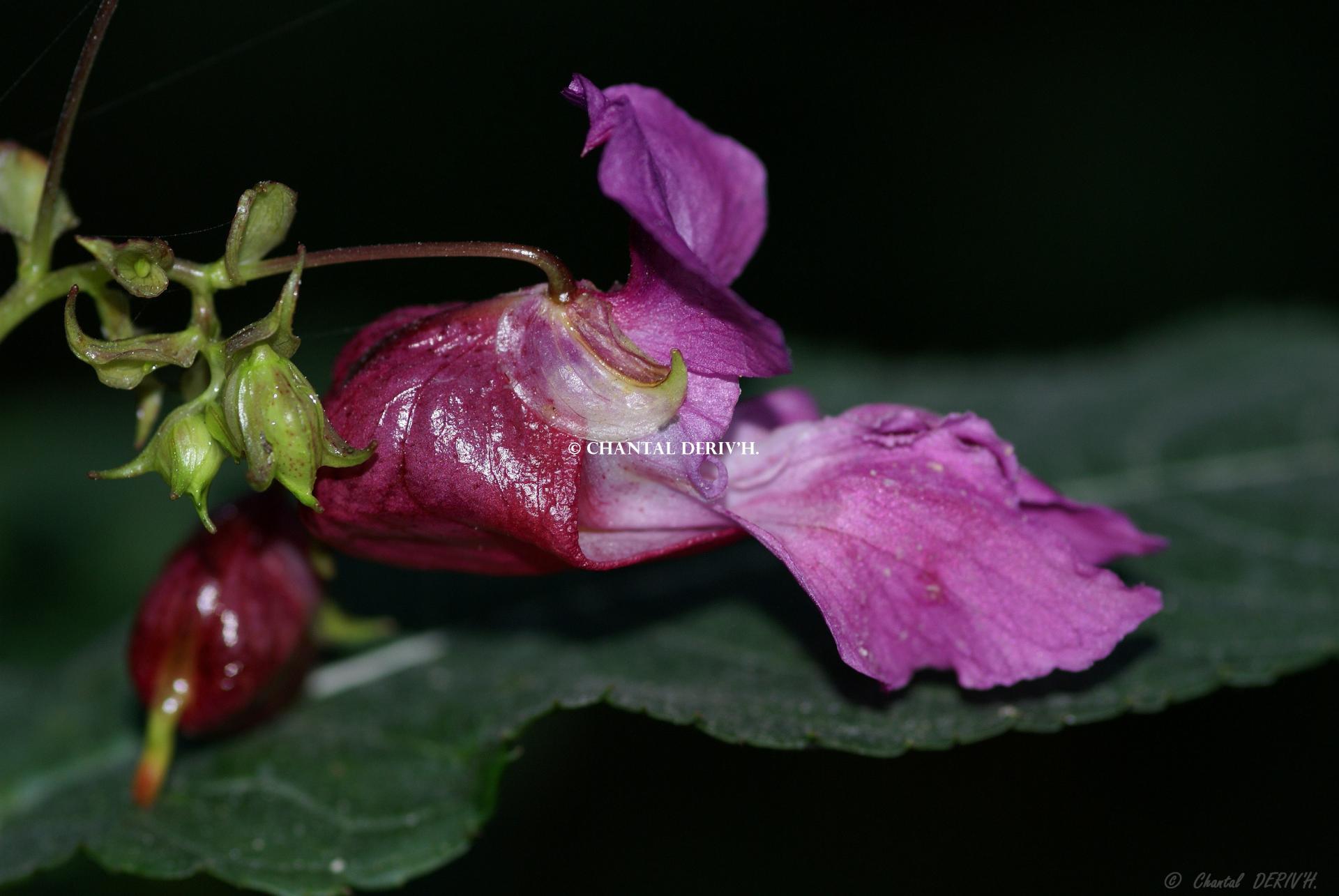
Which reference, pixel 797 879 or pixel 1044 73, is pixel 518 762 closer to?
pixel 797 879

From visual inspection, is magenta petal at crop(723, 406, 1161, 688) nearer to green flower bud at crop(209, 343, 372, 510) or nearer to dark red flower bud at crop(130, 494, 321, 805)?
green flower bud at crop(209, 343, 372, 510)

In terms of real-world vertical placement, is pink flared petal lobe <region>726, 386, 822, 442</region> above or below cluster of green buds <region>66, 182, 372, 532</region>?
below

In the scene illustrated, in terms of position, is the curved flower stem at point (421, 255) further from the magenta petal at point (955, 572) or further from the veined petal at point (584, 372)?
the magenta petal at point (955, 572)

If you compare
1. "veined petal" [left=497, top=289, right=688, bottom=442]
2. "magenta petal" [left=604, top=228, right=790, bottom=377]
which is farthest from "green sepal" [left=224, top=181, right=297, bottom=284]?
"magenta petal" [left=604, top=228, right=790, bottom=377]

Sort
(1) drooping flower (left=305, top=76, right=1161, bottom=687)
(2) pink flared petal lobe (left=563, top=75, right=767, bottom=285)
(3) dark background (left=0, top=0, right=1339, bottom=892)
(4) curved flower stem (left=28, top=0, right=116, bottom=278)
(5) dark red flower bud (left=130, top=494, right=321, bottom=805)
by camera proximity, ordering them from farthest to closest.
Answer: (3) dark background (left=0, top=0, right=1339, bottom=892) → (5) dark red flower bud (left=130, top=494, right=321, bottom=805) → (1) drooping flower (left=305, top=76, right=1161, bottom=687) → (4) curved flower stem (left=28, top=0, right=116, bottom=278) → (2) pink flared petal lobe (left=563, top=75, right=767, bottom=285)

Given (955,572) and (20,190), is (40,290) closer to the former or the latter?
(20,190)

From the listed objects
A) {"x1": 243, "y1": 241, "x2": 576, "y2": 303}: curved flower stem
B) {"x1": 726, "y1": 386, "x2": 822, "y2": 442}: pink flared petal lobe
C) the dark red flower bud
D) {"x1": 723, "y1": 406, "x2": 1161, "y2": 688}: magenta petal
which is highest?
{"x1": 243, "y1": 241, "x2": 576, "y2": 303}: curved flower stem

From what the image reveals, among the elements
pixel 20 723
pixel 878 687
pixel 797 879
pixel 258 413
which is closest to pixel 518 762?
pixel 797 879

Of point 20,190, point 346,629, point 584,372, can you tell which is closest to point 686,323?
point 584,372
